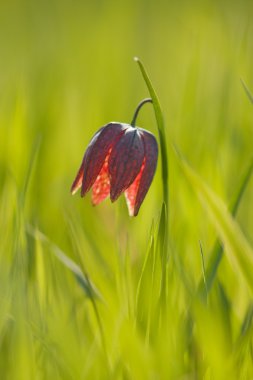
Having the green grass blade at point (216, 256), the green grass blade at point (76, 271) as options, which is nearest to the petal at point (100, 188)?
the green grass blade at point (76, 271)

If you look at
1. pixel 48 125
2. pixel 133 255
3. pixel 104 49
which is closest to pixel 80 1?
pixel 104 49

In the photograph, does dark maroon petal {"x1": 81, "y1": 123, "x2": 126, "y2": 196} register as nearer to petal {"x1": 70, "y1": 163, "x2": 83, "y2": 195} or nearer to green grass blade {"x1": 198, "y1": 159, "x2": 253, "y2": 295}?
petal {"x1": 70, "y1": 163, "x2": 83, "y2": 195}

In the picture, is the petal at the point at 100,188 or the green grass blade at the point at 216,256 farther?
the petal at the point at 100,188

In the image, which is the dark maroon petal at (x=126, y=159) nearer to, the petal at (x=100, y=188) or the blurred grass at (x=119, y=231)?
the blurred grass at (x=119, y=231)

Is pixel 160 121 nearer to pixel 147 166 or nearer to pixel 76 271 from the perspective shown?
pixel 147 166

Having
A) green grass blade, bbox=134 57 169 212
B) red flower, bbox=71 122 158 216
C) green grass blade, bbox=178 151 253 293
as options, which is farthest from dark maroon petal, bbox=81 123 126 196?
green grass blade, bbox=178 151 253 293

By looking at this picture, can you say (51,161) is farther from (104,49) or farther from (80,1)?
(80,1)

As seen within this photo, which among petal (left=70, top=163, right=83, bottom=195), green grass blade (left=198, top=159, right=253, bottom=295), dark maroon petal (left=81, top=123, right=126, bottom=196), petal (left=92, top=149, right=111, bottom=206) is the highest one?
dark maroon petal (left=81, top=123, right=126, bottom=196)
